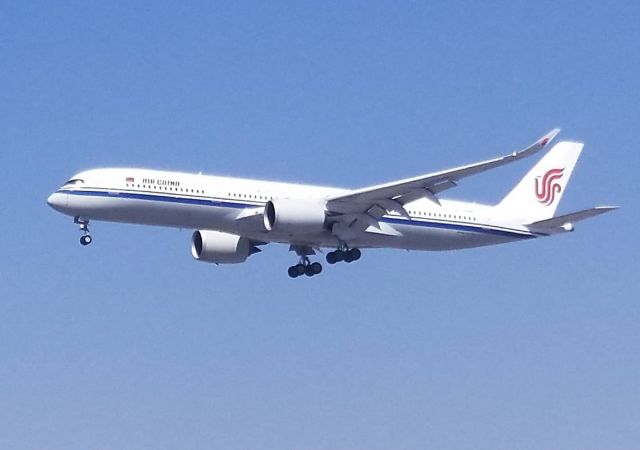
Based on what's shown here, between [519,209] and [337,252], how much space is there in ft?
29.3

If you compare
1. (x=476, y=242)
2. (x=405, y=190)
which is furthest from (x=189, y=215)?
(x=476, y=242)

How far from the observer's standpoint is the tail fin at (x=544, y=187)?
204 ft

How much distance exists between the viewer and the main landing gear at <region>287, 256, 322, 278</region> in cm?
5912

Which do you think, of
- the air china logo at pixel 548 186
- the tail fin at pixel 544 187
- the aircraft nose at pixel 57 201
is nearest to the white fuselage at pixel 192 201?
the aircraft nose at pixel 57 201

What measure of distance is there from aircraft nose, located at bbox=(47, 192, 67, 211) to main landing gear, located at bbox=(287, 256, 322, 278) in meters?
10.5

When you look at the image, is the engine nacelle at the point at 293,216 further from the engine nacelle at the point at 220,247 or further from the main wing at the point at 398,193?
the engine nacelle at the point at 220,247

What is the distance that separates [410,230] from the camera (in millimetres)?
58469

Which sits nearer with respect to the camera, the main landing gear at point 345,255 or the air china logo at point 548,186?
the main landing gear at point 345,255

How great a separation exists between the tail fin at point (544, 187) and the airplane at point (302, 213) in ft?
1.17

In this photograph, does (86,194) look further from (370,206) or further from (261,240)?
(370,206)

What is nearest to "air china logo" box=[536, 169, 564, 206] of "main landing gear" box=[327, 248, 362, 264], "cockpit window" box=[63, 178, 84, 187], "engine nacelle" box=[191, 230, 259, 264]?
"main landing gear" box=[327, 248, 362, 264]

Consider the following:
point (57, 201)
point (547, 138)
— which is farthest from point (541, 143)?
point (57, 201)

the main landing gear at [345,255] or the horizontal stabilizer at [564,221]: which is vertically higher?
the horizontal stabilizer at [564,221]

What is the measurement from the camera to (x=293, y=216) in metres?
54.7
